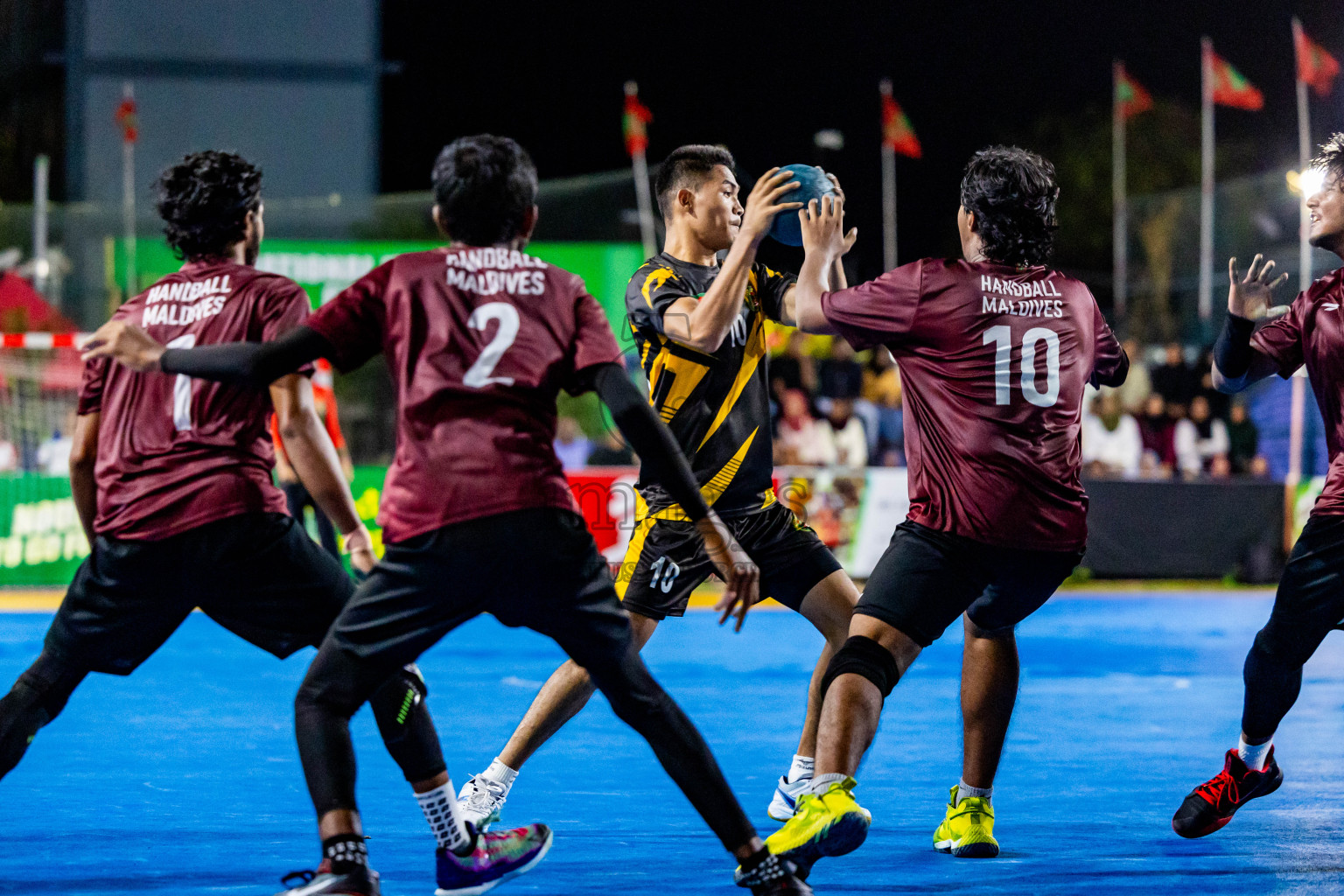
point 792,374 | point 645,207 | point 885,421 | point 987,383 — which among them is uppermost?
point 645,207

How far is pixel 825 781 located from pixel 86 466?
7.62 feet

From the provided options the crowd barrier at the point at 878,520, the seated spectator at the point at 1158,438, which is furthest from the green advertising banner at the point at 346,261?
the seated spectator at the point at 1158,438

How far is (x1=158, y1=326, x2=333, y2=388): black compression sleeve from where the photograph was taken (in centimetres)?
373

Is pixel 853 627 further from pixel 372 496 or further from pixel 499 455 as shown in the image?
pixel 372 496

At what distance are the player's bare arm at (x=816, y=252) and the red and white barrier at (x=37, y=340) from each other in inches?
443

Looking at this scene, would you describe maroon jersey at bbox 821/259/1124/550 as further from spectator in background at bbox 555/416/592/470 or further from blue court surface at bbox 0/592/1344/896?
spectator in background at bbox 555/416/592/470

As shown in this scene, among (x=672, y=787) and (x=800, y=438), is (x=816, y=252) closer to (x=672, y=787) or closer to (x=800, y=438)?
(x=672, y=787)

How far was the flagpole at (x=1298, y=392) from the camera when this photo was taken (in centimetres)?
1576

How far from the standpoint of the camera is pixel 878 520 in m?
Result: 15.1

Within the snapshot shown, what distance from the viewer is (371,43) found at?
62.4ft

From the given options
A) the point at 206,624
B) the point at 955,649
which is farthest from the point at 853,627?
the point at 206,624

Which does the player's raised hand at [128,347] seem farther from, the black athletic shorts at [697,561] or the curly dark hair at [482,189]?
the black athletic shorts at [697,561]

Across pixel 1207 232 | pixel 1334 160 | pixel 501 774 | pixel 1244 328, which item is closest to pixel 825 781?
pixel 501 774

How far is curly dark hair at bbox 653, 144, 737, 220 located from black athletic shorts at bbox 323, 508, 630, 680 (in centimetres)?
196
